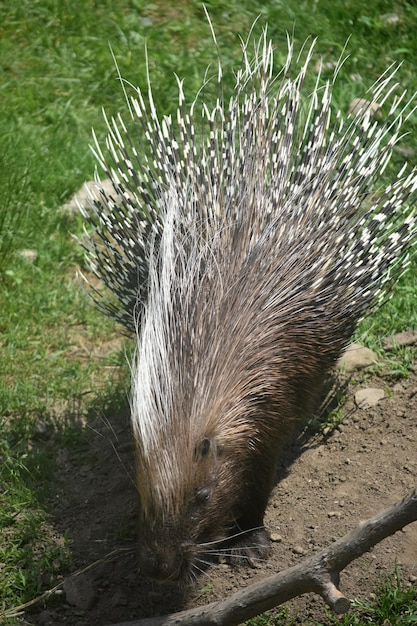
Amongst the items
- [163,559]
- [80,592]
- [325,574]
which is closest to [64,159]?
[80,592]

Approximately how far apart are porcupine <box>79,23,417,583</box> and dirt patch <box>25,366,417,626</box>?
0.14m

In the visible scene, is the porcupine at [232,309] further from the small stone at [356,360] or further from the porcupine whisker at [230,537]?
the small stone at [356,360]

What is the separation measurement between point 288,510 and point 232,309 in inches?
29.8

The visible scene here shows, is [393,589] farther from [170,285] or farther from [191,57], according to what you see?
[191,57]

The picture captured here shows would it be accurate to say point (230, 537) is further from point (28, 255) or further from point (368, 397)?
point (28, 255)

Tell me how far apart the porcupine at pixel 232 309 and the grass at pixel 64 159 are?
2.01ft

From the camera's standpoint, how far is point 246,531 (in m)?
2.69

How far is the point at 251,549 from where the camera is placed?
280 centimetres

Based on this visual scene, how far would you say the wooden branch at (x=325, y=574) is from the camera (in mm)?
1931

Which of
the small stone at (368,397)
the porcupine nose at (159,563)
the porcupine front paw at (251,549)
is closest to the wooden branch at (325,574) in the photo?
the porcupine nose at (159,563)

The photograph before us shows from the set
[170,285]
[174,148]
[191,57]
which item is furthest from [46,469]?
[191,57]

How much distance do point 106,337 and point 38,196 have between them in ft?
3.55

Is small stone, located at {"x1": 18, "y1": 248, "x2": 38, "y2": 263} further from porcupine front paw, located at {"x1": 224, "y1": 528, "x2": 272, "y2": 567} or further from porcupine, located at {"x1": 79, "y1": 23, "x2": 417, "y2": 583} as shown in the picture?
porcupine front paw, located at {"x1": 224, "y1": 528, "x2": 272, "y2": 567}

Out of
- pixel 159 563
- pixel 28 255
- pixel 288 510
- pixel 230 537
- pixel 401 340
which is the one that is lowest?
pixel 28 255
